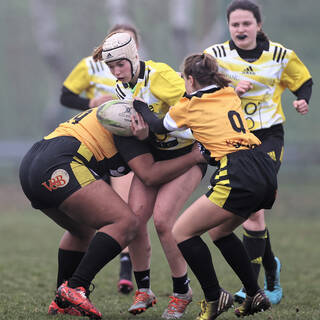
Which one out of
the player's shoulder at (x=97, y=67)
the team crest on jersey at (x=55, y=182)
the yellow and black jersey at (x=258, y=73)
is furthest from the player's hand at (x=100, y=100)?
the team crest on jersey at (x=55, y=182)

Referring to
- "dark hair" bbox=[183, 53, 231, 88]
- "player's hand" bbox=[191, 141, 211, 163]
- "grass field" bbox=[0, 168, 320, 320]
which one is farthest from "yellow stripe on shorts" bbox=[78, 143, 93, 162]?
"grass field" bbox=[0, 168, 320, 320]

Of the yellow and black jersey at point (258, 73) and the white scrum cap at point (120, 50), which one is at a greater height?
the white scrum cap at point (120, 50)

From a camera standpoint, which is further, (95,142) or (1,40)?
(1,40)

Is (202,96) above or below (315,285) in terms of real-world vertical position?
above

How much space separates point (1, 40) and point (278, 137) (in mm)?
20344

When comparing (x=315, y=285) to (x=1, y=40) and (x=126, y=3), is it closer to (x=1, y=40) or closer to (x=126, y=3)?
(x=126, y=3)

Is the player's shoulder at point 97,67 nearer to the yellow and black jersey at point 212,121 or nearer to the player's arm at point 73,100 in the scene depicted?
the player's arm at point 73,100

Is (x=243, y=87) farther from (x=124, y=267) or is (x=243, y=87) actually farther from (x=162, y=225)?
(x=124, y=267)

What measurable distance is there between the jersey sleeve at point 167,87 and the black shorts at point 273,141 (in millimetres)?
927

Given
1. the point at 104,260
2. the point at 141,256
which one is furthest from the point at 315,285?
the point at 104,260

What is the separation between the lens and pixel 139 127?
4711 mm

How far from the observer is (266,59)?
5.51 metres

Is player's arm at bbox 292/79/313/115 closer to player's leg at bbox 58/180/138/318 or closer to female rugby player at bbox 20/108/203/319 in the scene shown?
female rugby player at bbox 20/108/203/319

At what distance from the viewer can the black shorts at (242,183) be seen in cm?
435
